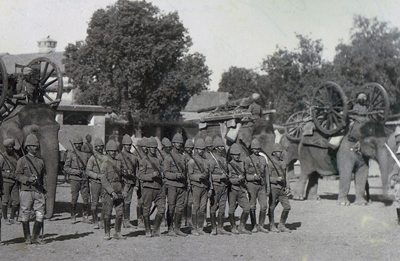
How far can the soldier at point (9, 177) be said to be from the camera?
12688 millimetres

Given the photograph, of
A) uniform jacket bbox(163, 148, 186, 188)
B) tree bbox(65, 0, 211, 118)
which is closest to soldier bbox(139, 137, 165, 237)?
uniform jacket bbox(163, 148, 186, 188)

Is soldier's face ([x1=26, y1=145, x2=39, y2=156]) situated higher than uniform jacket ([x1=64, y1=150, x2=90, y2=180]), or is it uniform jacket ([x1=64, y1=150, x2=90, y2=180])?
soldier's face ([x1=26, y1=145, x2=39, y2=156])

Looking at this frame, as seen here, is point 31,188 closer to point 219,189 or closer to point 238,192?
point 219,189

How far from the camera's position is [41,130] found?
42.9 ft

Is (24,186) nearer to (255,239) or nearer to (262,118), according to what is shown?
(255,239)

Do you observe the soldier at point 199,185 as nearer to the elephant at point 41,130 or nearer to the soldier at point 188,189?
the soldier at point 188,189

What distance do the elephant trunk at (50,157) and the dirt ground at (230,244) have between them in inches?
24.3

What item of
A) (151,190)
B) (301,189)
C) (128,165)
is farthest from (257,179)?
(301,189)

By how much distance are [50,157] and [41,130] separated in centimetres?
84

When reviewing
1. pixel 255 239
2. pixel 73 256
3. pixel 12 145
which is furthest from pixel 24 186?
pixel 255 239

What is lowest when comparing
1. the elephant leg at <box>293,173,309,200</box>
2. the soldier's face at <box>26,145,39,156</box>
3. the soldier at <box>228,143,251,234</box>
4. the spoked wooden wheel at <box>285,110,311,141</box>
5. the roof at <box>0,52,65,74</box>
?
the elephant leg at <box>293,173,309,200</box>

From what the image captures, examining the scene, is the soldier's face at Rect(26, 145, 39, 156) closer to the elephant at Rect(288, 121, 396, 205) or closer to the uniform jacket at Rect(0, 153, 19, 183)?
the uniform jacket at Rect(0, 153, 19, 183)

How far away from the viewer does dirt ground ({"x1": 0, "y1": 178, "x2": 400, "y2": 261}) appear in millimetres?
9664

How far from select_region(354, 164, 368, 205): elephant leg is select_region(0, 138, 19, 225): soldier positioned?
969 centimetres
